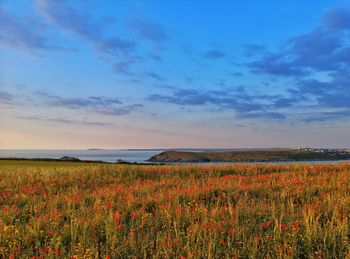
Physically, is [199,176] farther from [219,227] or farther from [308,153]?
[308,153]

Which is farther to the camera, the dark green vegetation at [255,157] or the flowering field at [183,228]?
the dark green vegetation at [255,157]

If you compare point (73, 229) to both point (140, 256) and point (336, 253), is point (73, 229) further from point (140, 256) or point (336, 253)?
point (336, 253)

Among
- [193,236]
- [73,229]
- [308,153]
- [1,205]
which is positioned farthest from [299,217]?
[308,153]

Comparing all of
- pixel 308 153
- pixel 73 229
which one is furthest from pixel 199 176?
pixel 308 153

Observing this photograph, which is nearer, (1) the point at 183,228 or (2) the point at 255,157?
(1) the point at 183,228

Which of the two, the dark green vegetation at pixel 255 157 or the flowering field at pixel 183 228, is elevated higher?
the flowering field at pixel 183 228

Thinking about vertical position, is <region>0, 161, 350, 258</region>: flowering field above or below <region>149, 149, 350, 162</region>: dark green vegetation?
above

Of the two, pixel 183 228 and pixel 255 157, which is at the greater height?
pixel 183 228

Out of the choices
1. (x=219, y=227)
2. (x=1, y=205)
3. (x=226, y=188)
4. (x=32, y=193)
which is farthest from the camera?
(x=32, y=193)

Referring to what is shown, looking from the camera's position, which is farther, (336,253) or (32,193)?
(32,193)

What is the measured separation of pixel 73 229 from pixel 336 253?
4802mm

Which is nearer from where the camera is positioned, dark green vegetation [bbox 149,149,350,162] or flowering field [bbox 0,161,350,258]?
flowering field [bbox 0,161,350,258]

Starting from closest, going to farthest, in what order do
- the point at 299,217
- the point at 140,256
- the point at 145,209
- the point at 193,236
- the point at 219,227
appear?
the point at 140,256 → the point at 193,236 → the point at 219,227 → the point at 299,217 → the point at 145,209

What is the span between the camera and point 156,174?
16.3m
